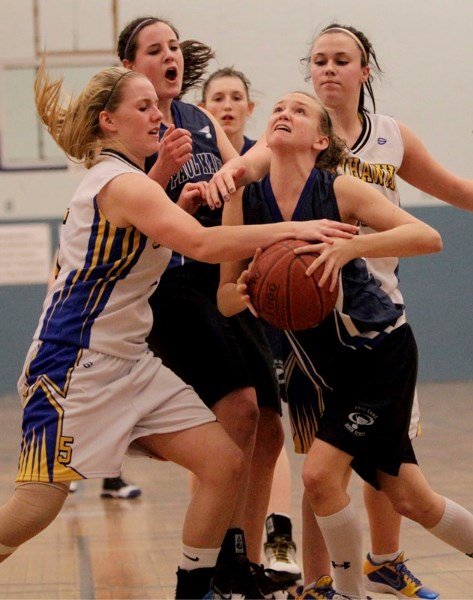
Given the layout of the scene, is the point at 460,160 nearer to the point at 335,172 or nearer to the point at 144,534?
the point at 144,534

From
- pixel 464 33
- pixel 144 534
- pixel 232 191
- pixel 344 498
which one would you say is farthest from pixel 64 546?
pixel 464 33

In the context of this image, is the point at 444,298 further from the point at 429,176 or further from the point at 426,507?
the point at 426,507

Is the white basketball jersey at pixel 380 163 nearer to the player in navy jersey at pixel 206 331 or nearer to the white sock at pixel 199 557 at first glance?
the player in navy jersey at pixel 206 331

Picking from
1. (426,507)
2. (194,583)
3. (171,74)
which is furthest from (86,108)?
(426,507)

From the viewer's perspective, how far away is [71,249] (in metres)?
3.15

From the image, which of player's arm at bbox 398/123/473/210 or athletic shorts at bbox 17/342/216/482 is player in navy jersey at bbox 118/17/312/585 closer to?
athletic shorts at bbox 17/342/216/482

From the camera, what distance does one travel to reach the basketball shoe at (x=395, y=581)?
3.65 m

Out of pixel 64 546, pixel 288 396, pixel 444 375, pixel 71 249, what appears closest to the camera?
pixel 71 249

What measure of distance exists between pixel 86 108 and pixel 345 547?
159 centimetres

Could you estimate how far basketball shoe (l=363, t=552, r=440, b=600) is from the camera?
365 cm

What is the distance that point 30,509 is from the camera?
2.96 metres

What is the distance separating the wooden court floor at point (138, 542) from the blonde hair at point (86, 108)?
163 centimetres

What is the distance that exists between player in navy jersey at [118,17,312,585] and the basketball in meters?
0.51

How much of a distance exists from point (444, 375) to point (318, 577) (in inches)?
290
